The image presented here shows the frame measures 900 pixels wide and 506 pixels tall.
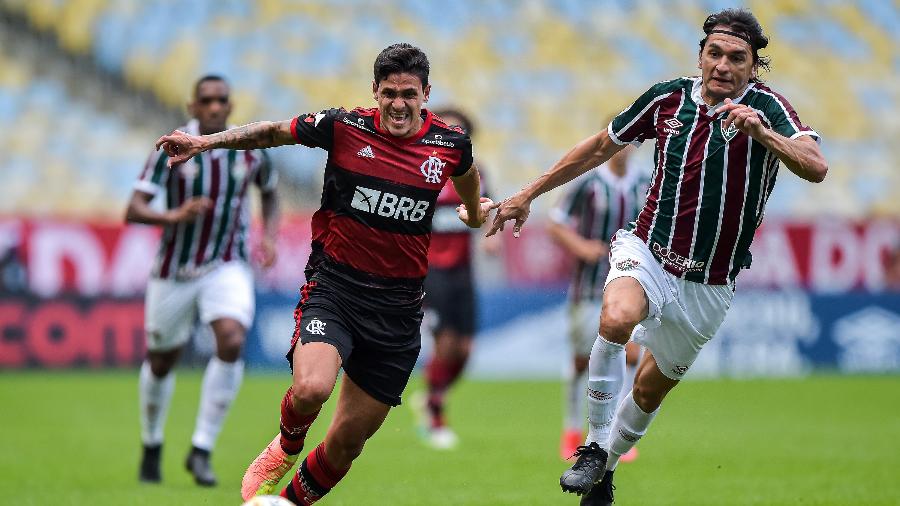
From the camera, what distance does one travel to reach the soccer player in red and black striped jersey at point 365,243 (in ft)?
21.4

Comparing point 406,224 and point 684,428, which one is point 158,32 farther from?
point 406,224

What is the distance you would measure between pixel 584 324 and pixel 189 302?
3425 millimetres

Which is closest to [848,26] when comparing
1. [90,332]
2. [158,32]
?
[158,32]

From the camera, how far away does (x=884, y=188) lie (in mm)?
23219

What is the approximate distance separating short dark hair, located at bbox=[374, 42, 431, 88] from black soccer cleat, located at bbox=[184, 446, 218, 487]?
12.2 ft

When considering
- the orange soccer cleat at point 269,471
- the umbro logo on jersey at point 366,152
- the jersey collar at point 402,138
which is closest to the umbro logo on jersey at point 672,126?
the jersey collar at point 402,138

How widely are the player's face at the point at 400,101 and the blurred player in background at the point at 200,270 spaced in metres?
3.03

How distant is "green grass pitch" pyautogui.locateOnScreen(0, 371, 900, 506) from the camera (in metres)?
8.62

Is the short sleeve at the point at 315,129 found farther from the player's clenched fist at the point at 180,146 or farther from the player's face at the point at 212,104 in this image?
the player's face at the point at 212,104

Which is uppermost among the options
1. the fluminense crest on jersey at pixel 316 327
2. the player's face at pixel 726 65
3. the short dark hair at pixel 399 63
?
the player's face at pixel 726 65

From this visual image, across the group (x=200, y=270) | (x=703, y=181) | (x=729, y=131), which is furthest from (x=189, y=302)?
(x=729, y=131)

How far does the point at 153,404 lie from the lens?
954cm

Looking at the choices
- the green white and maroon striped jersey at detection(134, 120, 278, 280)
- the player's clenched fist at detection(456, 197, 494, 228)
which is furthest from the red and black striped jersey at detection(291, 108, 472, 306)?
the green white and maroon striped jersey at detection(134, 120, 278, 280)

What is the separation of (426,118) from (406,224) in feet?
1.90
